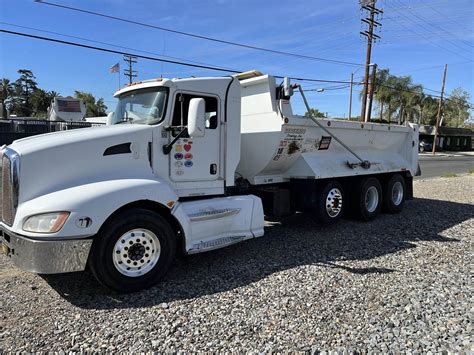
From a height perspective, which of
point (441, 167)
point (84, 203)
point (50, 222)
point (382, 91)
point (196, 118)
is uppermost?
point (382, 91)

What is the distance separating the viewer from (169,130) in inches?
205

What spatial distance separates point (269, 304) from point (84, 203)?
229cm

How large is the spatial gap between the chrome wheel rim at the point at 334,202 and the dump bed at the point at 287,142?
345mm

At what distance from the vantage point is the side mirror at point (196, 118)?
4.96m

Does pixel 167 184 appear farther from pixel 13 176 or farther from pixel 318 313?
pixel 318 313

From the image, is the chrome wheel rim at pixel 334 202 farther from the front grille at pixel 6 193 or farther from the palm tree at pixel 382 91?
the palm tree at pixel 382 91

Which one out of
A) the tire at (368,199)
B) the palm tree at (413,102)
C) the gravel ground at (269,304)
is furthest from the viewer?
the palm tree at (413,102)

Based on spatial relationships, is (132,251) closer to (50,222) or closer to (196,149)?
(50,222)

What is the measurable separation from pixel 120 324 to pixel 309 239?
13.1 feet

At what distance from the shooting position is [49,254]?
408 centimetres

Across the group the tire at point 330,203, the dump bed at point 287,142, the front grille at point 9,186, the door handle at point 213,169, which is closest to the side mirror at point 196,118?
the door handle at point 213,169

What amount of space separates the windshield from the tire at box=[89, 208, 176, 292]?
137cm

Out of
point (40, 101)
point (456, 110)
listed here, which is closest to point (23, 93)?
point (40, 101)

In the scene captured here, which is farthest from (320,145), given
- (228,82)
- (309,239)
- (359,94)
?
(359,94)
